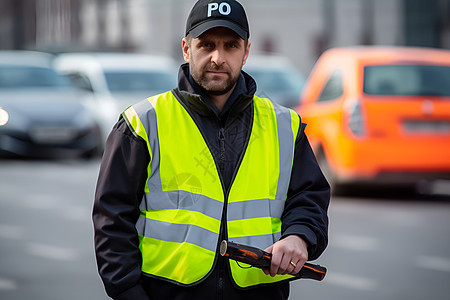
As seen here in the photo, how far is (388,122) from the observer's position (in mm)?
9617

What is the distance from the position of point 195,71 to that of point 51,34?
79748 mm

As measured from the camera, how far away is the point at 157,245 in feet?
8.78

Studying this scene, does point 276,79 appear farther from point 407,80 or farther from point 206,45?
point 206,45

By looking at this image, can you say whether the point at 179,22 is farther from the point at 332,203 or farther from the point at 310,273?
the point at 310,273

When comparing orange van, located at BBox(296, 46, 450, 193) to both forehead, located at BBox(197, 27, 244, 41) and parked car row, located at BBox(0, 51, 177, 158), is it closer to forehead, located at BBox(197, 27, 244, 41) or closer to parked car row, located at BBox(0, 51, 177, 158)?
parked car row, located at BBox(0, 51, 177, 158)

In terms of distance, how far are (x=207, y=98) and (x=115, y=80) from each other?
13.0 metres

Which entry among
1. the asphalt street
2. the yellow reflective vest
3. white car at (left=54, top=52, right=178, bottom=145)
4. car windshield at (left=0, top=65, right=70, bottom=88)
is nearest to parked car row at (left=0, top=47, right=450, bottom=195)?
the asphalt street

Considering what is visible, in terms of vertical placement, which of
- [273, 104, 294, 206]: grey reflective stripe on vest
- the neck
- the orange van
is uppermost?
the neck

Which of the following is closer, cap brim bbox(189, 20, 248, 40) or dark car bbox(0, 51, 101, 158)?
cap brim bbox(189, 20, 248, 40)

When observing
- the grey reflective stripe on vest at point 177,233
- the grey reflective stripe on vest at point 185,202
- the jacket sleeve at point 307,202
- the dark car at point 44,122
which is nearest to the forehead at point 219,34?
the jacket sleeve at point 307,202

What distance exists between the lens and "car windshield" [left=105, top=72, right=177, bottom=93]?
610 inches

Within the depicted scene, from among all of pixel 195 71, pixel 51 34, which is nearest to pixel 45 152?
pixel 195 71

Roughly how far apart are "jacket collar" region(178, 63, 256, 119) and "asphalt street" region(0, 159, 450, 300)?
3.24 meters

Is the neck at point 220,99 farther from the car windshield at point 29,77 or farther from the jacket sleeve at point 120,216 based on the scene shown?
the car windshield at point 29,77
